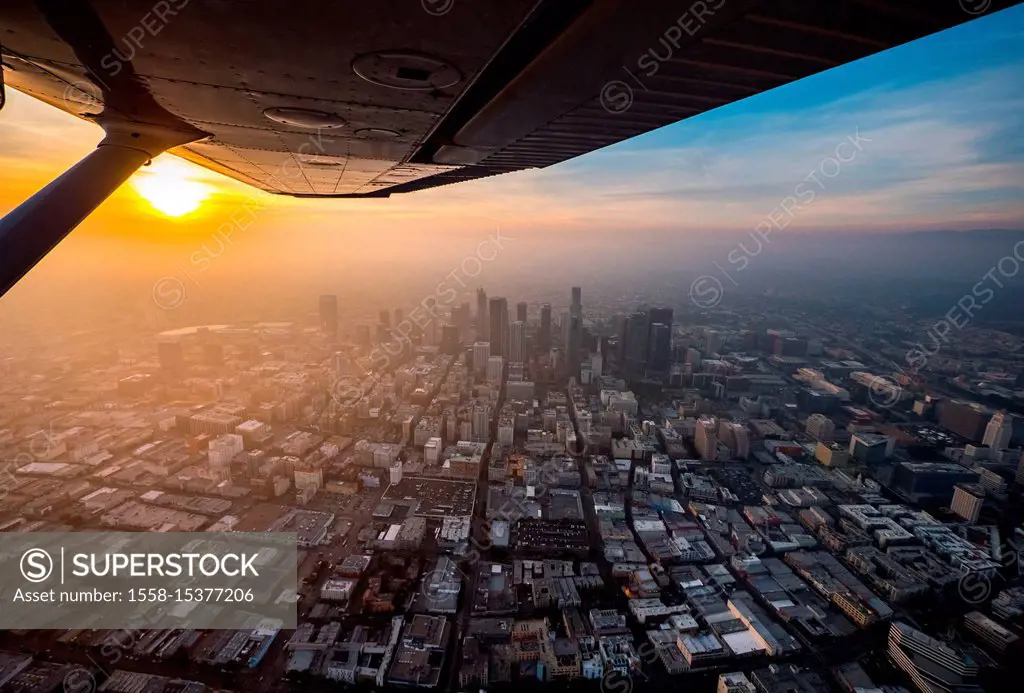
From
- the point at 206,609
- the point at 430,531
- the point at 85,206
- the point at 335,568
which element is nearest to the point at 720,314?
→ the point at 430,531

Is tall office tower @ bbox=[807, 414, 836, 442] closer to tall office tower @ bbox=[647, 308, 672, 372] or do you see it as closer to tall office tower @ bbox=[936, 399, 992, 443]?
tall office tower @ bbox=[936, 399, 992, 443]

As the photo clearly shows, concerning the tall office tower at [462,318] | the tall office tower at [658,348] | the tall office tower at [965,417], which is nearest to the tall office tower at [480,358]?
the tall office tower at [462,318]

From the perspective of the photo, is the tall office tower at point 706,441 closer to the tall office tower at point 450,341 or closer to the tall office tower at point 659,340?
the tall office tower at point 659,340

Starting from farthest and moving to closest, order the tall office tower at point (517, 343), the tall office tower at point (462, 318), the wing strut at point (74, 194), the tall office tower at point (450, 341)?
the tall office tower at point (462, 318) < the tall office tower at point (450, 341) < the tall office tower at point (517, 343) < the wing strut at point (74, 194)

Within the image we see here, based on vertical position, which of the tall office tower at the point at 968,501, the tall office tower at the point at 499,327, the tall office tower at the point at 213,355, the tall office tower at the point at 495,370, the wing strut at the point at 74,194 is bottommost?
the tall office tower at the point at 968,501

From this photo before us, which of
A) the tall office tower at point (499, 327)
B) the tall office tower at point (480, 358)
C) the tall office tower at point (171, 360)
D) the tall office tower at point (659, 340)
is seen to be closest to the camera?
the tall office tower at point (171, 360)
